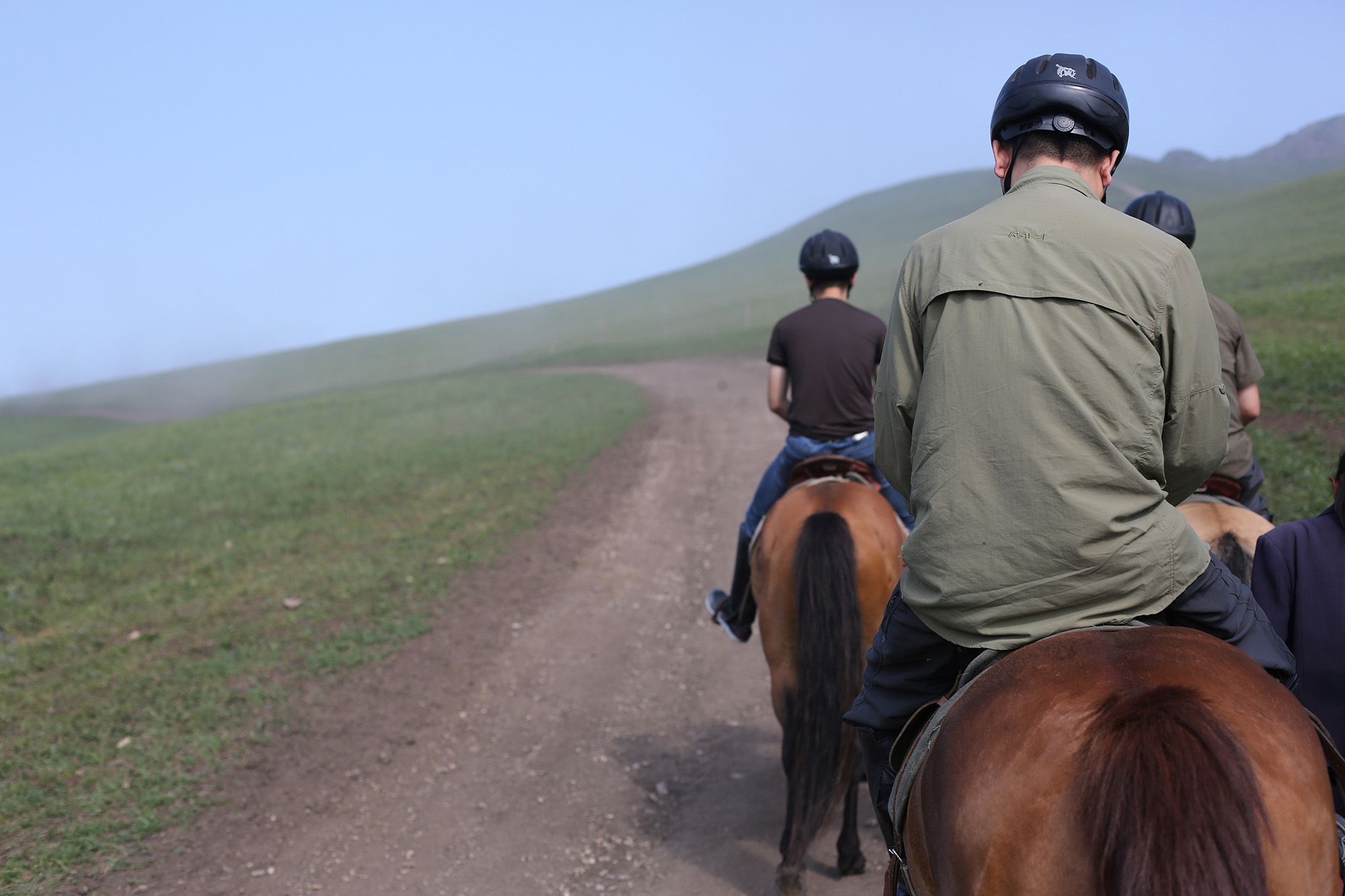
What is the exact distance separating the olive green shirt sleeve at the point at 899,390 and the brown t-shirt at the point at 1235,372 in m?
3.39

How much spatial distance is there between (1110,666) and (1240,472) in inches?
156

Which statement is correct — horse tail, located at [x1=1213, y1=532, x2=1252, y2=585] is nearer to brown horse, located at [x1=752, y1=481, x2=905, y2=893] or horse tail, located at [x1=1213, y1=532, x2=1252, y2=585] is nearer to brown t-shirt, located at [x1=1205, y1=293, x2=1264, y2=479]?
brown t-shirt, located at [x1=1205, y1=293, x2=1264, y2=479]

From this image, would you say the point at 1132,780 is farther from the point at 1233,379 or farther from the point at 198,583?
the point at 198,583

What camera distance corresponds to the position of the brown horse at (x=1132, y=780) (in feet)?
6.39

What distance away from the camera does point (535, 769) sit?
6859 millimetres

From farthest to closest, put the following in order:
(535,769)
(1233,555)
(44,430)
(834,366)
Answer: (44,430) → (535,769) → (834,366) → (1233,555)

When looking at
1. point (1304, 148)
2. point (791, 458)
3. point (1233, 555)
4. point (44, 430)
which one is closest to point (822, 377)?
point (791, 458)

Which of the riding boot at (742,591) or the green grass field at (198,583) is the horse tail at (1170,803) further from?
the green grass field at (198,583)

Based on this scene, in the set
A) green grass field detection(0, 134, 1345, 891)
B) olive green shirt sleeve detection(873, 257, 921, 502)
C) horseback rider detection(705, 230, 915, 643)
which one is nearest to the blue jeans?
horseback rider detection(705, 230, 915, 643)

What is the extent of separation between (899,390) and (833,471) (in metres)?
3.02

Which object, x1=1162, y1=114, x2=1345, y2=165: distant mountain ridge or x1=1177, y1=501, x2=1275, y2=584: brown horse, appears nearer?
x1=1177, y1=501, x2=1275, y2=584: brown horse

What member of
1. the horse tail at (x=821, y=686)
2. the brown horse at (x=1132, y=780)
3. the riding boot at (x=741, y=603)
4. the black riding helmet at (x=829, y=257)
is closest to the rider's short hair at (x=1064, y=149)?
the brown horse at (x=1132, y=780)

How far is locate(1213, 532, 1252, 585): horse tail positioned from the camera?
480 cm

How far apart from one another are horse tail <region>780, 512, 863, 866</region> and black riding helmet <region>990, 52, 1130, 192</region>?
266 cm
